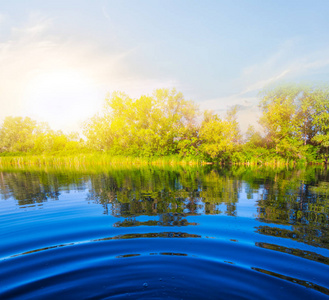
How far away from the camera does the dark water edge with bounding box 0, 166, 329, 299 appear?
3781 mm

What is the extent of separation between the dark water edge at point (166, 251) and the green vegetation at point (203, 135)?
31232 mm

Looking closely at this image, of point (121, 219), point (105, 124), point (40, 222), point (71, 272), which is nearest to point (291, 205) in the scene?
point (121, 219)

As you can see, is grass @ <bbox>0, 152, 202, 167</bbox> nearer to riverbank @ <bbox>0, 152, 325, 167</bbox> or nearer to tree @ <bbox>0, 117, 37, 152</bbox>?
riverbank @ <bbox>0, 152, 325, 167</bbox>

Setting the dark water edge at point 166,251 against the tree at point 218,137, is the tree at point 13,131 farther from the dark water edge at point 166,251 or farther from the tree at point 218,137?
the dark water edge at point 166,251

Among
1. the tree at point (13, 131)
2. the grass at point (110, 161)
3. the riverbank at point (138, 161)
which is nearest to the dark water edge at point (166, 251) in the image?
the grass at point (110, 161)

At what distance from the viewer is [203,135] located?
43.8 meters

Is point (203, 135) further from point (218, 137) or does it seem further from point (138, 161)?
point (138, 161)

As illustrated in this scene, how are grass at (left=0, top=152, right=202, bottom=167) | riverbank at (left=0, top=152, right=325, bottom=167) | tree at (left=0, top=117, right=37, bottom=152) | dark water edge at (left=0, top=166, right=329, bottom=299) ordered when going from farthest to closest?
tree at (left=0, top=117, right=37, bottom=152) → grass at (left=0, top=152, right=202, bottom=167) → riverbank at (left=0, top=152, right=325, bottom=167) → dark water edge at (left=0, top=166, right=329, bottom=299)

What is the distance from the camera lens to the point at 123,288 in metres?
3.78

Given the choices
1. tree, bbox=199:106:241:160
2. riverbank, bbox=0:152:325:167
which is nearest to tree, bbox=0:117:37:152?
riverbank, bbox=0:152:325:167

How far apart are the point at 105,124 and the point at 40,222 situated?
4614cm

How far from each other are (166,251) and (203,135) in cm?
3967

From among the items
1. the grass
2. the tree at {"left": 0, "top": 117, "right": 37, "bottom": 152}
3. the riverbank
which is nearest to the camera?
the riverbank

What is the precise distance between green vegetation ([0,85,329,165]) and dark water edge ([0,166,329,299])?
102ft
